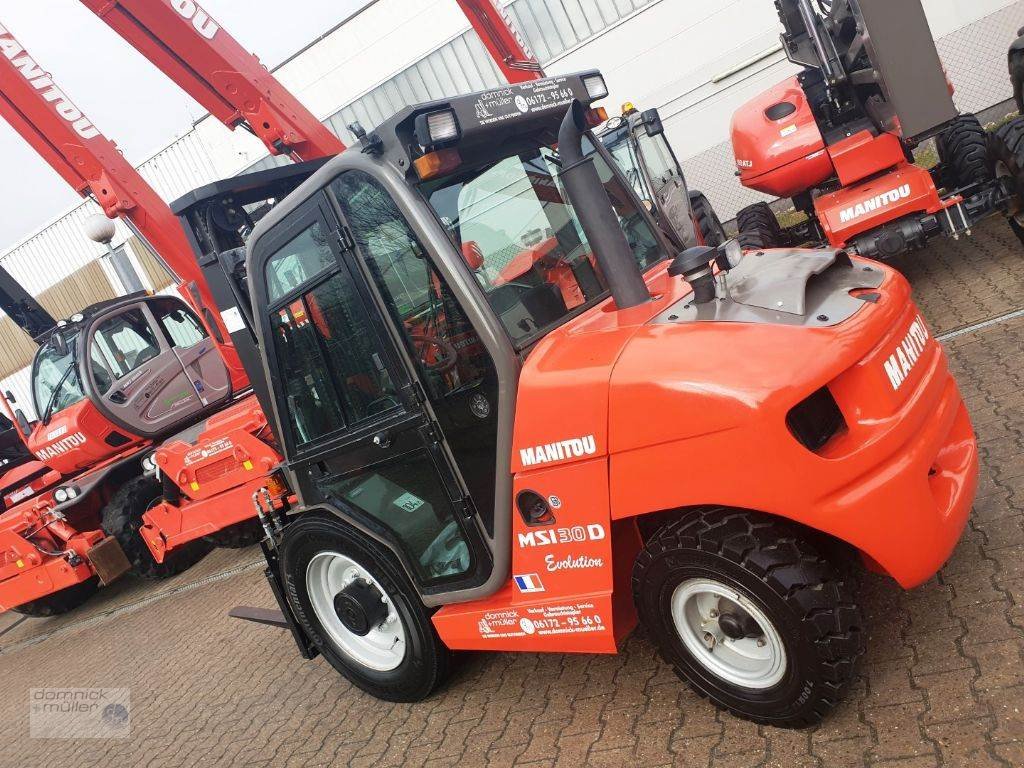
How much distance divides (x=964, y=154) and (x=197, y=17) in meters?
6.67

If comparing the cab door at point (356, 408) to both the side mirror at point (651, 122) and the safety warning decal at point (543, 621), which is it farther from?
the side mirror at point (651, 122)

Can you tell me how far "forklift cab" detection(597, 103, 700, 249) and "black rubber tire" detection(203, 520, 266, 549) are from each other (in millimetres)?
5205

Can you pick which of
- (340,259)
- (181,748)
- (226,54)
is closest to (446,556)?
(340,259)

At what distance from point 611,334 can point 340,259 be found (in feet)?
3.61

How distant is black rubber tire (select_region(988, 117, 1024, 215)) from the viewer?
5.75 meters

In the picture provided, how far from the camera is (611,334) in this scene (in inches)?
105

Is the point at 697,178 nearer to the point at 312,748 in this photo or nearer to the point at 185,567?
the point at 185,567

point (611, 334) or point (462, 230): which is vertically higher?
point (462, 230)

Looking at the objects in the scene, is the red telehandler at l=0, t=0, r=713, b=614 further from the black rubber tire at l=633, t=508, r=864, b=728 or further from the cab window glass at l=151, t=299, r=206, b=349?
the black rubber tire at l=633, t=508, r=864, b=728

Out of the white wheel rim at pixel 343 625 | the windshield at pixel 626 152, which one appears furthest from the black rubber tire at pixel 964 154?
the white wheel rim at pixel 343 625

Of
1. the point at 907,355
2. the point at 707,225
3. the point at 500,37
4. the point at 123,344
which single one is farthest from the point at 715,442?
the point at 123,344

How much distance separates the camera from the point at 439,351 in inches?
116

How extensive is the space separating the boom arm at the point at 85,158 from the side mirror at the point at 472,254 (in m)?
4.85

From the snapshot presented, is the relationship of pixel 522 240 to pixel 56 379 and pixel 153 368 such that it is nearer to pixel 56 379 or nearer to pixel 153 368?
pixel 153 368
